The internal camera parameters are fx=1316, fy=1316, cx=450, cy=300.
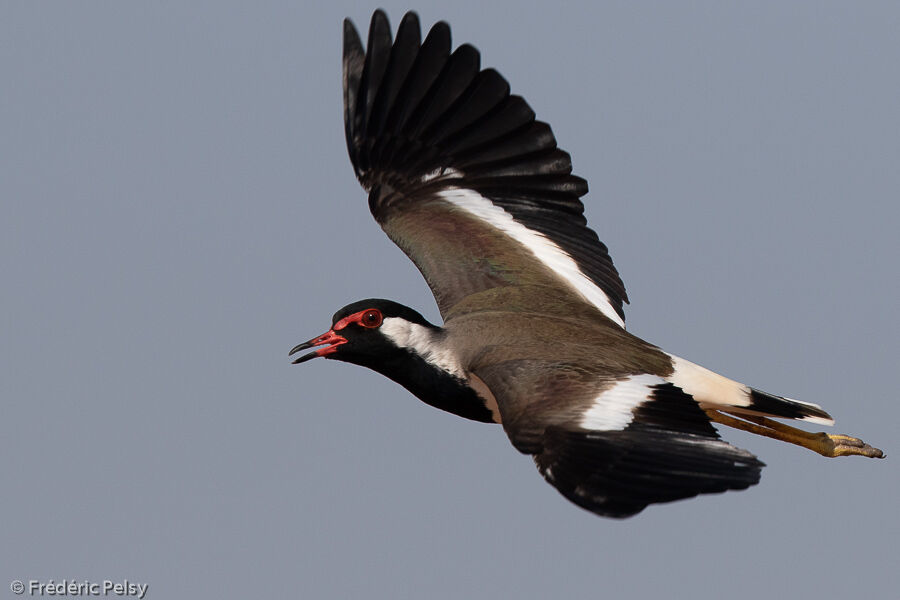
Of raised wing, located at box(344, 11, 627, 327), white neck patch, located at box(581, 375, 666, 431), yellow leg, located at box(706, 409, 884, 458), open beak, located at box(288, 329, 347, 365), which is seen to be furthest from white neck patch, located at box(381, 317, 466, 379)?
yellow leg, located at box(706, 409, 884, 458)

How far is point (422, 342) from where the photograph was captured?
761cm

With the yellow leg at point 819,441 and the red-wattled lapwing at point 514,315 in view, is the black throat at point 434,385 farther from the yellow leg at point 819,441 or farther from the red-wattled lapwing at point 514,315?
the yellow leg at point 819,441

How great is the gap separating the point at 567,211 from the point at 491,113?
853mm

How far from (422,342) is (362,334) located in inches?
15.2

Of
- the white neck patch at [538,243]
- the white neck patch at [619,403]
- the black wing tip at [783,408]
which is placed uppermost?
the white neck patch at [538,243]

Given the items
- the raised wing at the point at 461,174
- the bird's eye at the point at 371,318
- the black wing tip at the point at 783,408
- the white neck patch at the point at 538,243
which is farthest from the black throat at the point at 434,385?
the black wing tip at the point at 783,408

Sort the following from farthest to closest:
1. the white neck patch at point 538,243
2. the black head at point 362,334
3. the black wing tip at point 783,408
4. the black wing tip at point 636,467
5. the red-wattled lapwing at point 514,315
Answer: the white neck patch at point 538,243 < the black head at point 362,334 < the black wing tip at point 783,408 < the red-wattled lapwing at point 514,315 < the black wing tip at point 636,467

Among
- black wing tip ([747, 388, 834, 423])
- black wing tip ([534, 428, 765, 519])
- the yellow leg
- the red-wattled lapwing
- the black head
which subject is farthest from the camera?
the yellow leg

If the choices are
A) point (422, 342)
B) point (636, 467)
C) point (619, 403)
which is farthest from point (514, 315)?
point (636, 467)

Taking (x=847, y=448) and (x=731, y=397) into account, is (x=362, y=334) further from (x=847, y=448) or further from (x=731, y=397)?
(x=847, y=448)

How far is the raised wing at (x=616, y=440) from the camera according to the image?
5.84 metres

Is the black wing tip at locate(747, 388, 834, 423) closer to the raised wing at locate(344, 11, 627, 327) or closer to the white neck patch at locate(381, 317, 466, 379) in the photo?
the raised wing at locate(344, 11, 627, 327)

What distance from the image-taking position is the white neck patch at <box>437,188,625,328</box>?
8.55 metres

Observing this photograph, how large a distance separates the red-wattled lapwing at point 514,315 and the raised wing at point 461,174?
0.03ft
